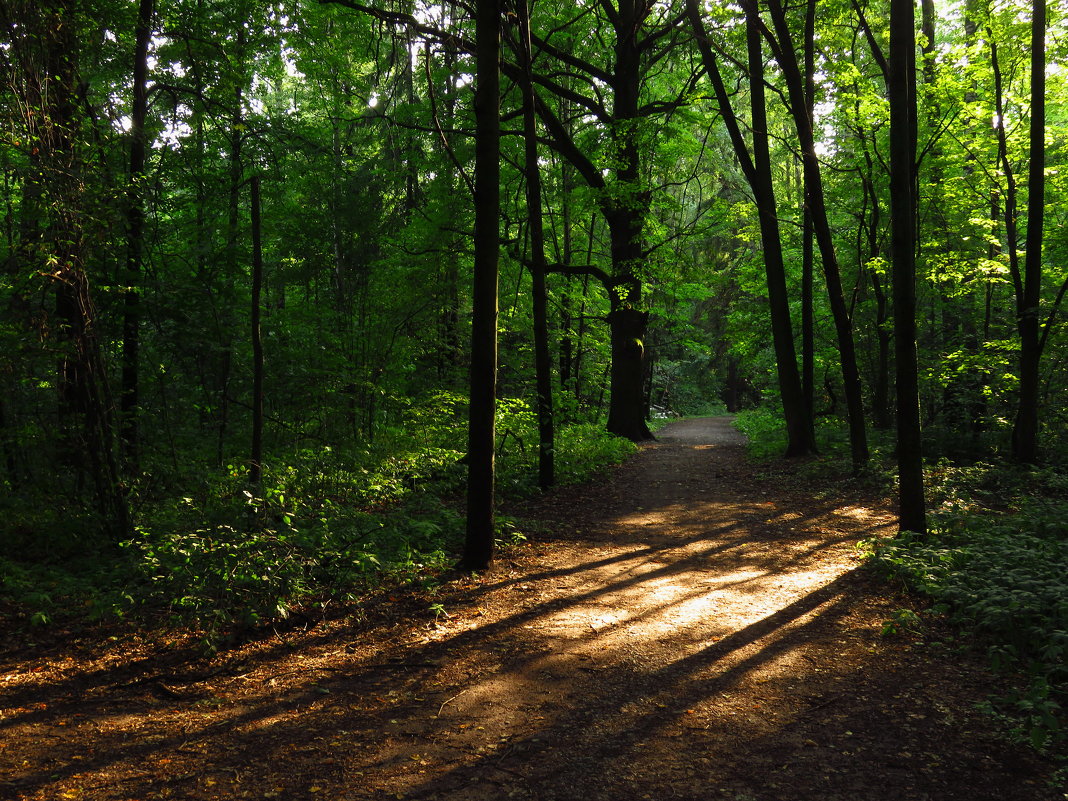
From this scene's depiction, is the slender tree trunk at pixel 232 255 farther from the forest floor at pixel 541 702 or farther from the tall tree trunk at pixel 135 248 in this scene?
the forest floor at pixel 541 702

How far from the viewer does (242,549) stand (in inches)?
207

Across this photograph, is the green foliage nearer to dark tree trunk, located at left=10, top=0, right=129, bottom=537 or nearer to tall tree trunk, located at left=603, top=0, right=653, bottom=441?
Answer: tall tree trunk, located at left=603, top=0, right=653, bottom=441

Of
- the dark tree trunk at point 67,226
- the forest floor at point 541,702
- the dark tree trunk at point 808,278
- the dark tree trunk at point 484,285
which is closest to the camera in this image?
the forest floor at point 541,702

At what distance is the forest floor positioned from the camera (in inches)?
127

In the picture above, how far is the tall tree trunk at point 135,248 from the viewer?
24.7 ft

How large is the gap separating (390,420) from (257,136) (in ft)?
20.2

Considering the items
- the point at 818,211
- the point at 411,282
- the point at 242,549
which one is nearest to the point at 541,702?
the point at 242,549

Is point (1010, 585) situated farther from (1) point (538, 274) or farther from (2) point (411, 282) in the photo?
(2) point (411, 282)

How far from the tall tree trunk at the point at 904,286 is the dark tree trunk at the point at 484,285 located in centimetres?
412

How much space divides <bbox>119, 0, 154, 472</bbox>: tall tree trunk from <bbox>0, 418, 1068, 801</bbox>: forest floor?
125 inches

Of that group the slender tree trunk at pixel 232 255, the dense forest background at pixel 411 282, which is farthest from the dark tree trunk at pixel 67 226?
the slender tree trunk at pixel 232 255

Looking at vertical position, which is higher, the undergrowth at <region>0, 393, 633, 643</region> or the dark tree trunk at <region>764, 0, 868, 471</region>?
the dark tree trunk at <region>764, 0, 868, 471</region>

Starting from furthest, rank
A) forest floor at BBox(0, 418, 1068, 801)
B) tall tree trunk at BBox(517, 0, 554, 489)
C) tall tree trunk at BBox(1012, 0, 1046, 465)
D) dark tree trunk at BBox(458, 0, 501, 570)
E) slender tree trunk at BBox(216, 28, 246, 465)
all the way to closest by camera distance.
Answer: tall tree trunk at BBox(1012, 0, 1046, 465) → tall tree trunk at BBox(517, 0, 554, 489) → slender tree trunk at BBox(216, 28, 246, 465) → dark tree trunk at BBox(458, 0, 501, 570) → forest floor at BBox(0, 418, 1068, 801)

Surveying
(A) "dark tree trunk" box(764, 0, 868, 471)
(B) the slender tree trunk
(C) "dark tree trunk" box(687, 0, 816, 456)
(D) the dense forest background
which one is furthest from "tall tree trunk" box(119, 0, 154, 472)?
(A) "dark tree trunk" box(764, 0, 868, 471)
